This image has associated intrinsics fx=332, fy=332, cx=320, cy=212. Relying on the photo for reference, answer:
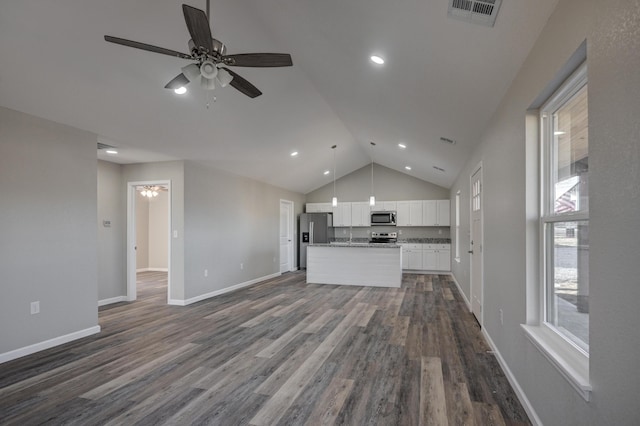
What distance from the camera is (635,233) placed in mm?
1074

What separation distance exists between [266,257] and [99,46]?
237 inches

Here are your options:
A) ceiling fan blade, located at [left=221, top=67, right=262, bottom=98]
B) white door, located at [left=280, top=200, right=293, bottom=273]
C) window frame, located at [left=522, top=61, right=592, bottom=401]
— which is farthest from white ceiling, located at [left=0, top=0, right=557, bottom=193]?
white door, located at [left=280, top=200, right=293, bottom=273]

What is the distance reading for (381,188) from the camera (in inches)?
393

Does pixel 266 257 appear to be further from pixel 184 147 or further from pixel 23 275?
pixel 23 275

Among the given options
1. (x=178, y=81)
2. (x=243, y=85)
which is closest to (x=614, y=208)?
(x=243, y=85)

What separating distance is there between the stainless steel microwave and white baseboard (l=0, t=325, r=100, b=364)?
23.3ft

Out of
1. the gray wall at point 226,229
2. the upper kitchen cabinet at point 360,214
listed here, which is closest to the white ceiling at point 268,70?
the gray wall at point 226,229

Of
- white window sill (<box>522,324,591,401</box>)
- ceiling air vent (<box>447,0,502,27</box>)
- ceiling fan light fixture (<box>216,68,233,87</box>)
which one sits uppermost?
ceiling air vent (<box>447,0,502,27</box>)

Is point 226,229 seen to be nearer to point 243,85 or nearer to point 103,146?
point 103,146

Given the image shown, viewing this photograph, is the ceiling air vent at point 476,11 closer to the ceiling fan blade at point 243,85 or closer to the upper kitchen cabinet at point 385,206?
the ceiling fan blade at point 243,85

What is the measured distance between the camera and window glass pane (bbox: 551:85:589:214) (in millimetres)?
1684

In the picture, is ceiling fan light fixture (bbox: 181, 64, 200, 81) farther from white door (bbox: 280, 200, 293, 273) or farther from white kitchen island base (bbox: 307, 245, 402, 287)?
white door (bbox: 280, 200, 293, 273)

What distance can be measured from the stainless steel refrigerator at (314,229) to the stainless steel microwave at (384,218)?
134 cm

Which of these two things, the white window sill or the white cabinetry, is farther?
the white cabinetry
